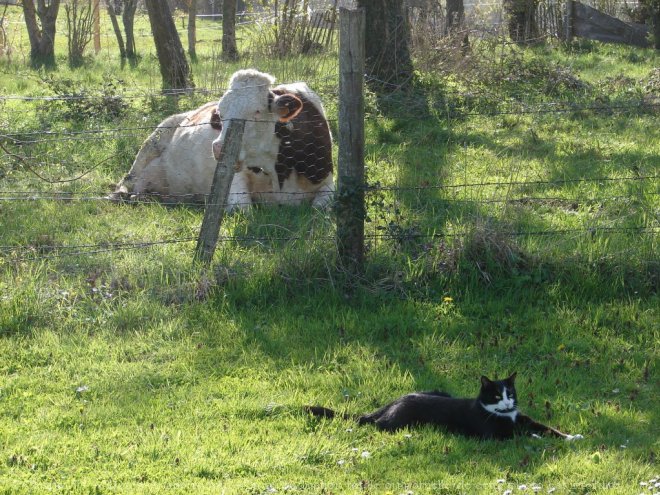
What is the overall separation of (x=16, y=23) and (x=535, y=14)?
16.7 m

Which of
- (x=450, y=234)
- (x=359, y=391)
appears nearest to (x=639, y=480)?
(x=359, y=391)

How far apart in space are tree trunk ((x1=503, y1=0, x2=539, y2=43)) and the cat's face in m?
16.0

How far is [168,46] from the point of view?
1566 centimetres

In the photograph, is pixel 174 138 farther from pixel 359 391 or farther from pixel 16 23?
pixel 16 23

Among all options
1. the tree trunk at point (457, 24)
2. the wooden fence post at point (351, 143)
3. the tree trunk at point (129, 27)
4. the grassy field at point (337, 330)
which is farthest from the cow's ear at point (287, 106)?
the tree trunk at point (129, 27)

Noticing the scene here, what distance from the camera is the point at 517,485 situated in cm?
478

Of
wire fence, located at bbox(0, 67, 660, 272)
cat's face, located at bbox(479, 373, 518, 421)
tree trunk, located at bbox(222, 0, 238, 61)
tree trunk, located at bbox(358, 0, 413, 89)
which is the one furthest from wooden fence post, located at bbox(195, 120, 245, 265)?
tree trunk, located at bbox(222, 0, 238, 61)

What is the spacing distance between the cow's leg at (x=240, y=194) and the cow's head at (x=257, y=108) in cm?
32

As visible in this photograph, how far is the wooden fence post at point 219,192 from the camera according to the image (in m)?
7.77

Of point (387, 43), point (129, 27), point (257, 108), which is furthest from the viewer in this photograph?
point (129, 27)

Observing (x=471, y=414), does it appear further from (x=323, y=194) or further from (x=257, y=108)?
(x=257, y=108)

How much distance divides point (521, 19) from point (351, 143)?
589 inches

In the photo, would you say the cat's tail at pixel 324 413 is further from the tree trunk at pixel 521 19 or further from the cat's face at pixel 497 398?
the tree trunk at pixel 521 19

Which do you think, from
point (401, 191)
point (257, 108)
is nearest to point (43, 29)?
point (257, 108)
